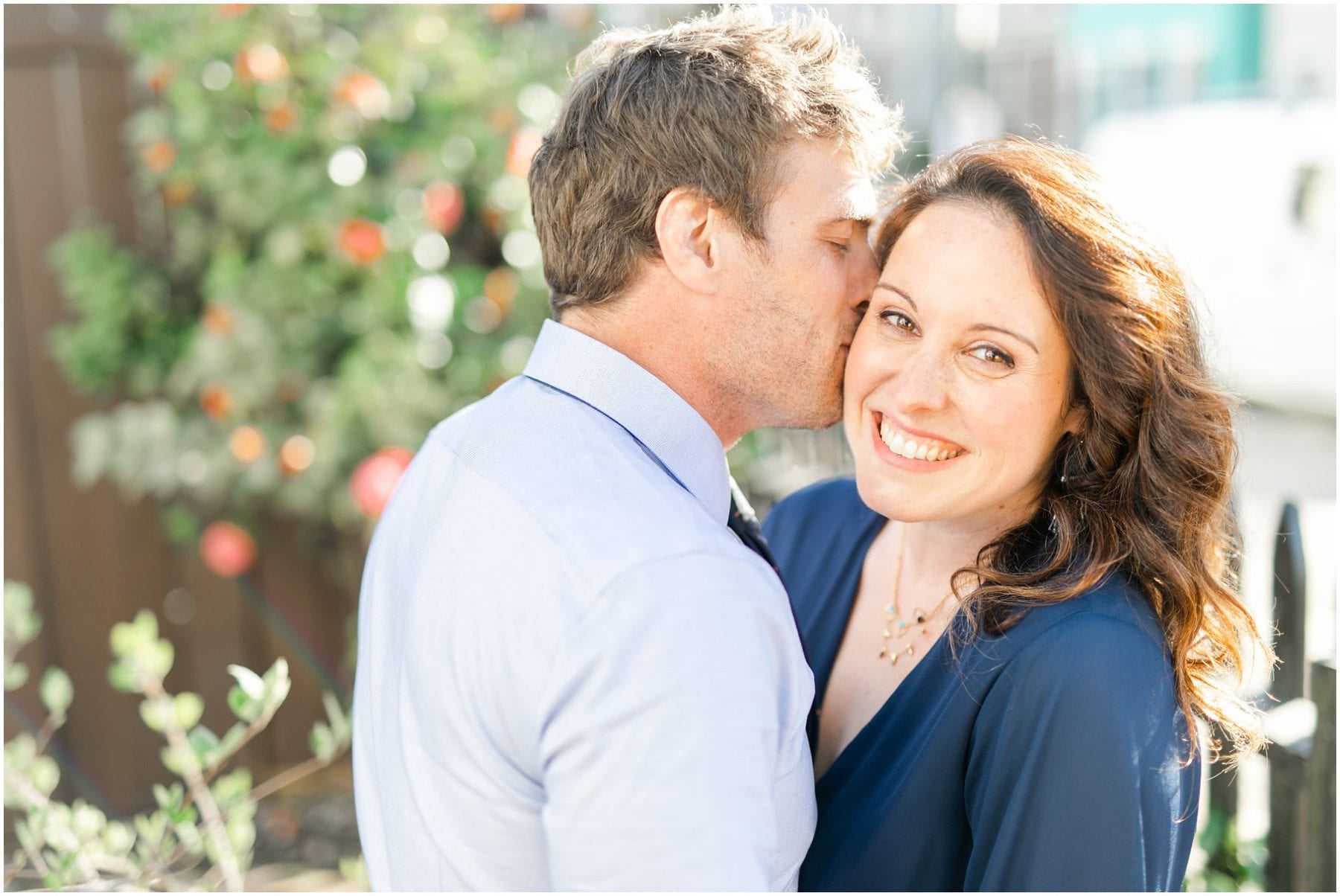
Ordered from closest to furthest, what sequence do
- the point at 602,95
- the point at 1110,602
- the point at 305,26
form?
the point at 1110,602 < the point at 602,95 < the point at 305,26

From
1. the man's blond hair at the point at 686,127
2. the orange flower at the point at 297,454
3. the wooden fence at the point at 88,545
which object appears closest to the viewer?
the man's blond hair at the point at 686,127

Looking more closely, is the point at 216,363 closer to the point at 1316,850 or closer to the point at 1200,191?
the point at 1316,850

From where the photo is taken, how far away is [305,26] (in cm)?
343

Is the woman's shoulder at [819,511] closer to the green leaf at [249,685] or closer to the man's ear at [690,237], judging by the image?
the man's ear at [690,237]

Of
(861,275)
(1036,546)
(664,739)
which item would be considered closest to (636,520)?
(664,739)

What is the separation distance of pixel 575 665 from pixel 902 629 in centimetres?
89

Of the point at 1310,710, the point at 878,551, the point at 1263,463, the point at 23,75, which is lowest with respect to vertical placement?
the point at 1263,463

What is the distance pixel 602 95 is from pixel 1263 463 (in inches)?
204

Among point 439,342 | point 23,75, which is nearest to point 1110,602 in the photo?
point 439,342

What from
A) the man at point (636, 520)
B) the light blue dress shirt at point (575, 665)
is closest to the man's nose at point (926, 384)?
the man at point (636, 520)

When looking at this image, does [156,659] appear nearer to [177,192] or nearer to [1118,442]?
[1118,442]

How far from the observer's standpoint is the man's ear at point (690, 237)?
64.5 inches

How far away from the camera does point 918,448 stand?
1.75 metres

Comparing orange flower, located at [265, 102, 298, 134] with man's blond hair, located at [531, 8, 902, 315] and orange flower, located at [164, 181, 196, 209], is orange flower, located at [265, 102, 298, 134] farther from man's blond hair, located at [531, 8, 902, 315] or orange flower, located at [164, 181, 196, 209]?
man's blond hair, located at [531, 8, 902, 315]
